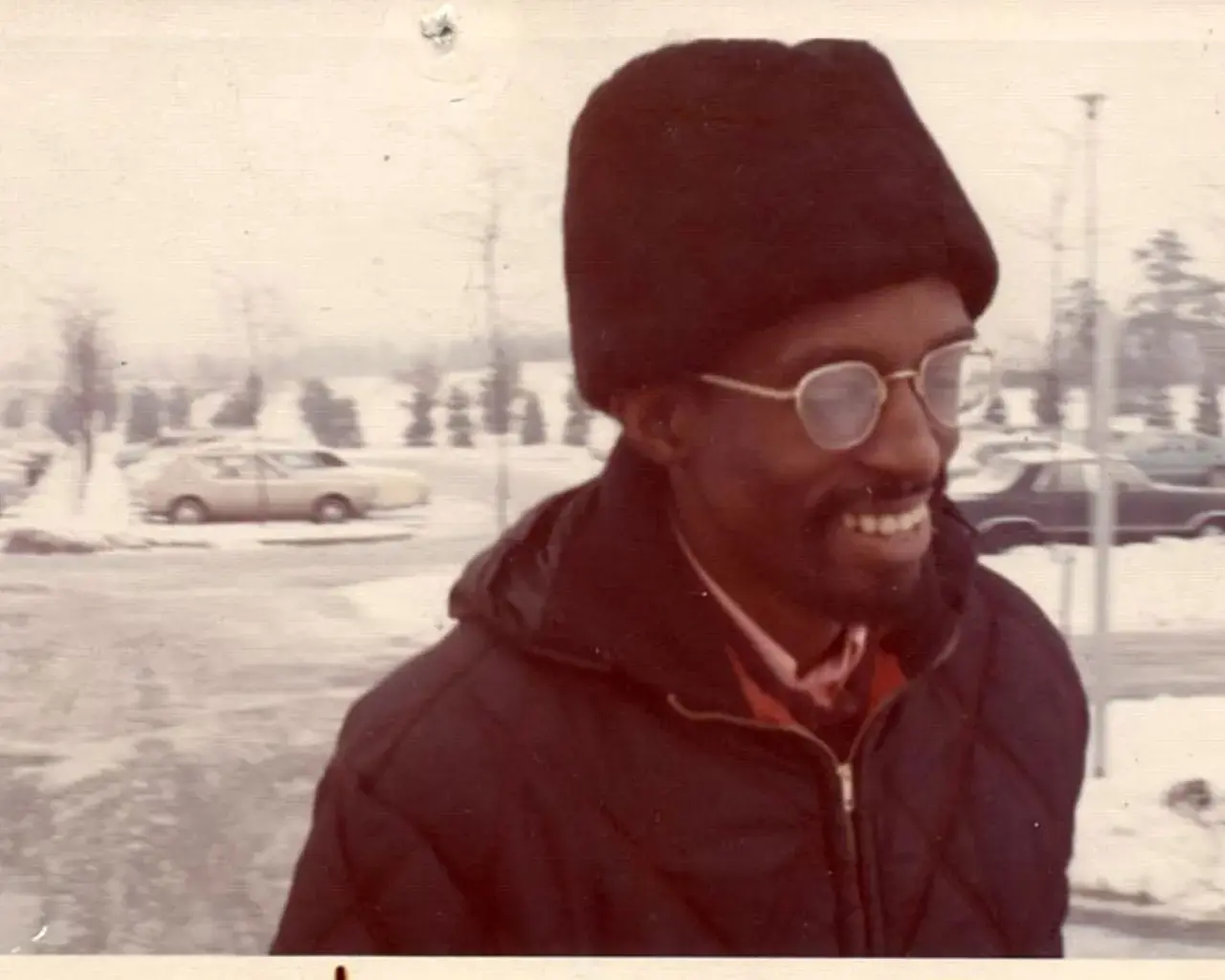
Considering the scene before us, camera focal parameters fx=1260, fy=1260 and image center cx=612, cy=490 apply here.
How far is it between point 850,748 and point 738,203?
20.1 inches

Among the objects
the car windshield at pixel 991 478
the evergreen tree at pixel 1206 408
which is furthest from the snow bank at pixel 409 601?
the evergreen tree at pixel 1206 408

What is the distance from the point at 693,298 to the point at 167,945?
2.66 ft

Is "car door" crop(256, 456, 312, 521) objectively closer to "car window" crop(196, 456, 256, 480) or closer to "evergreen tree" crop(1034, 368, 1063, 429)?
"car window" crop(196, 456, 256, 480)

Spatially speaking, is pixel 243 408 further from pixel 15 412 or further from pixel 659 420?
pixel 659 420

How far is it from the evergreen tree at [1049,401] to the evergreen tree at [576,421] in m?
0.43

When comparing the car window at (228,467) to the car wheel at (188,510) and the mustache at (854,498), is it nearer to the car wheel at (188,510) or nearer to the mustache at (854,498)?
the car wheel at (188,510)

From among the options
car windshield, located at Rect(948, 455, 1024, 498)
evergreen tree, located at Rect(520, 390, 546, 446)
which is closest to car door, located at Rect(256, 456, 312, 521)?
evergreen tree, located at Rect(520, 390, 546, 446)

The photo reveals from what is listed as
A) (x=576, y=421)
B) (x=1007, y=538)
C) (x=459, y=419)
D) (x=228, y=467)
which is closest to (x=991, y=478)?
(x=1007, y=538)

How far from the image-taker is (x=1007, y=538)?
1.21 meters

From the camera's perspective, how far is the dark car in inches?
47.4

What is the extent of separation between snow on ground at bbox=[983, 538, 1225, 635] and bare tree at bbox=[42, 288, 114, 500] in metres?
0.88

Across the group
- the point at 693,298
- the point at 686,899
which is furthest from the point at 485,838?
the point at 693,298

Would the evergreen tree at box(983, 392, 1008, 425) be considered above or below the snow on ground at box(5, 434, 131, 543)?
above

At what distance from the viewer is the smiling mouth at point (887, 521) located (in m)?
1.13
